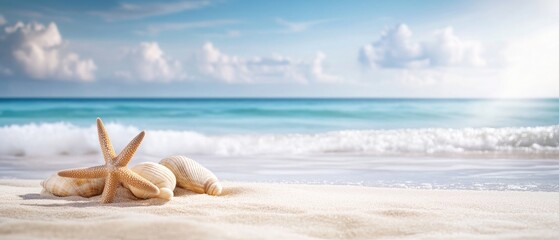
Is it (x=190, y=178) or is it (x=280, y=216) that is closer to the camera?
(x=280, y=216)

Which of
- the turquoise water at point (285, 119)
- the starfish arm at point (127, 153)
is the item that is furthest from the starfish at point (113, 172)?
the turquoise water at point (285, 119)

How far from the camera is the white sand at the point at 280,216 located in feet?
8.52

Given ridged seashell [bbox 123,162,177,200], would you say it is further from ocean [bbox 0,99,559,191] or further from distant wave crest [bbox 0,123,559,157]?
distant wave crest [bbox 0,123,559,157]

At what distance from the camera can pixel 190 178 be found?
4.08 meters

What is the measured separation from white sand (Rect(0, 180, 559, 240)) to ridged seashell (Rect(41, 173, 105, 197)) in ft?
0.21

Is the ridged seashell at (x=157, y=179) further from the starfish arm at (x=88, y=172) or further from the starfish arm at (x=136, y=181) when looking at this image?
the starfish arm at (x=88, y=172)

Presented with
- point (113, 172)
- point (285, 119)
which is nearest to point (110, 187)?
point (113, 172)

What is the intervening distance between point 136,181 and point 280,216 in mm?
989

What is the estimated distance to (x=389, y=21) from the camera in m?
30.2

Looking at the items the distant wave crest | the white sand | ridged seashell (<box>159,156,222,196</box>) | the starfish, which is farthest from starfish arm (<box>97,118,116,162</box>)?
the distant wave crest

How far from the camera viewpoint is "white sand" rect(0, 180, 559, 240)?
260cm

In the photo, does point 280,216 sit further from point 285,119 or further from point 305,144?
point 285,119

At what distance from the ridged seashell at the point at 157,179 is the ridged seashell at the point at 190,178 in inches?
6.3

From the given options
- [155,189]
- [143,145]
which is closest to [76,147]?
[143,145]
